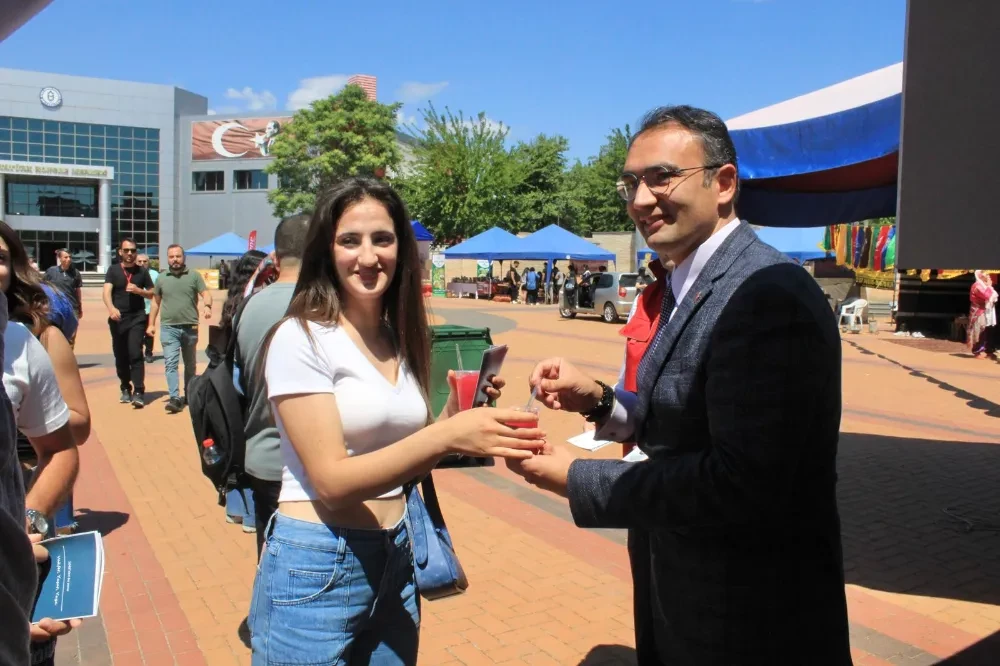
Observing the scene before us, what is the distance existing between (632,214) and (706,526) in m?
0.81

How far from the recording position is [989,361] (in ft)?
50.5

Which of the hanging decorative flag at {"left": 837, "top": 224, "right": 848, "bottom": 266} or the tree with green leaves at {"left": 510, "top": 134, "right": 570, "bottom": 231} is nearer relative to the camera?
the hanging decorative flag at {"left": 837, "top": 224, "right": 848, "bottom": 266}

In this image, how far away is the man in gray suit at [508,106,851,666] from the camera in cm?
154

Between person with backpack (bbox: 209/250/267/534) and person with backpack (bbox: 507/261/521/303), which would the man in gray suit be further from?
person with backpack (bbox: 507/261/521/303)

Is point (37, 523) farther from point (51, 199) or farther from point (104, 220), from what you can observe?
point (51, 199)

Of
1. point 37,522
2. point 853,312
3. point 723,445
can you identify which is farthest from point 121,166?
point 723,445

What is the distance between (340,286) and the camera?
2.24 metres

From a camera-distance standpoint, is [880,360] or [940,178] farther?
[880,360]


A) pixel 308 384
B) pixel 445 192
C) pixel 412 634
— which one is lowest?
pixel 412 634

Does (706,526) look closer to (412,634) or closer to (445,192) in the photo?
(412,634)

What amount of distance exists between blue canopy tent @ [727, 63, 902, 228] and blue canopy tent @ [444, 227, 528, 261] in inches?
884

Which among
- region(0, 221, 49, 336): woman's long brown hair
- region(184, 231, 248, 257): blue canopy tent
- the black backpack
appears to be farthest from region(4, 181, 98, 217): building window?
region(0, 221, 49, 336): woman's long brown hair

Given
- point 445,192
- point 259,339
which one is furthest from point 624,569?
point 445,192

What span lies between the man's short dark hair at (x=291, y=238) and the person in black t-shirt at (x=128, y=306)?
674cm
